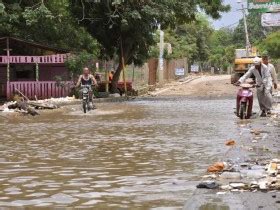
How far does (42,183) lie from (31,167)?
1339 millimetres

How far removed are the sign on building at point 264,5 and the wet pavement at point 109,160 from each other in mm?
8634

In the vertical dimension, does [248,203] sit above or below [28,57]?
below

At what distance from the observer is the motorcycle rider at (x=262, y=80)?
16500 millimetres

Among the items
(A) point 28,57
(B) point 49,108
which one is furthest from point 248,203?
(A) point 28,57

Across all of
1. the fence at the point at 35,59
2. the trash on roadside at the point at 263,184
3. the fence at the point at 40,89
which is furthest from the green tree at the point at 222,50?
the trash on roadside at the point at 263,184

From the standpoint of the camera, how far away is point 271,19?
23.6 meters

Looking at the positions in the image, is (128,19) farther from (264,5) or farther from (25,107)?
(25,107)

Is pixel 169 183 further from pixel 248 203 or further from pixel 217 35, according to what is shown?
pixel 217 35

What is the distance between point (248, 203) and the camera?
5527 mm

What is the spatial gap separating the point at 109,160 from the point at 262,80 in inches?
330

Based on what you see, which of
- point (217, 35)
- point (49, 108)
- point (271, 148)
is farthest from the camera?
point (217, 35)

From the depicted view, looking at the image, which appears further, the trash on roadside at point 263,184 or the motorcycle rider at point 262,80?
the motorcycle rider at point 262,80

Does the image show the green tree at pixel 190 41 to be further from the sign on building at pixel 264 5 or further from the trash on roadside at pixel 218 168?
the trash on roadside at pixel 218 168

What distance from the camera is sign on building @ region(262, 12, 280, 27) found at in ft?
74.3
